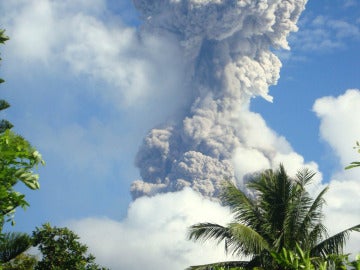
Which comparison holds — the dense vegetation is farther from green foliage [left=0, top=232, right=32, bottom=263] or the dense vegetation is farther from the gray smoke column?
the gray smoke column

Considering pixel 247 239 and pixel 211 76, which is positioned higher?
pixel 211 76

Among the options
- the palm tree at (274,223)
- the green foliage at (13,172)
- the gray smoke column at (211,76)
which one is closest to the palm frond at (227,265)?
the palm tree at (274,223)

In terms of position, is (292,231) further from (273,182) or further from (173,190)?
(173,190)

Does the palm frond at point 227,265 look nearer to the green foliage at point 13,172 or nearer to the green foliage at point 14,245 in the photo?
the green foliage at point 14,245

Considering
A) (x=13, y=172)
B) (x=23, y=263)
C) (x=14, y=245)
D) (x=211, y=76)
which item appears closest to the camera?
(x=13, y=172)

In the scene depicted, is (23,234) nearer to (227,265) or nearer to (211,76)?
(227,265)

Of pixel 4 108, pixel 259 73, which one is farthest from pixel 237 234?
pixel 259 73

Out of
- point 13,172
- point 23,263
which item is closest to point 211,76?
point 23,263

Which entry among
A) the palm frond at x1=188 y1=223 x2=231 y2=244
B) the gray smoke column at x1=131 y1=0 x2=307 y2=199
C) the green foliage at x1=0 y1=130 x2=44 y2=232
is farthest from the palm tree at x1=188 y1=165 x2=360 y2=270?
the gray smoke column at x1=131 y1=0 x2=307 y2=199
